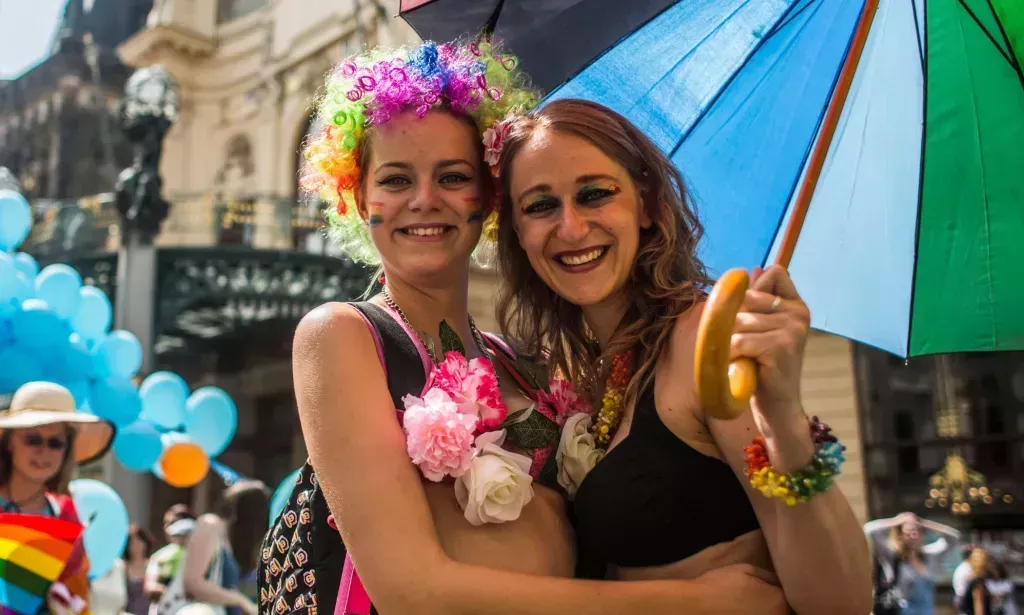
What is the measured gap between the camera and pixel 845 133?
2.37m

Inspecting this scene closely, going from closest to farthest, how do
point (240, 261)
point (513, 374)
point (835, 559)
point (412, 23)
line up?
point (835, 559) < point (513, 374) < point (412, 23) < point (240, 261)

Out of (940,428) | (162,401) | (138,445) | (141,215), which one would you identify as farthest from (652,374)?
(940,428)

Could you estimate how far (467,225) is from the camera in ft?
6.59

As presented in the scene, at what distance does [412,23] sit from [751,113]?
0.93 metres

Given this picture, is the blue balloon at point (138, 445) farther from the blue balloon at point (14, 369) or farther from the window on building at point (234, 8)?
the window on building at point (234, 8)

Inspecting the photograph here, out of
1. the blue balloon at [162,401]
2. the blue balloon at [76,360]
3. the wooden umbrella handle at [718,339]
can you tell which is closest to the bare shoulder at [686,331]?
the wooden umbrella handle at [718,339]

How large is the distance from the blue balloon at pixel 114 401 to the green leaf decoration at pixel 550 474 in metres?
4.82

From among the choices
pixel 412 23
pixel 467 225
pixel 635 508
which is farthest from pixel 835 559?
pixel 412 23

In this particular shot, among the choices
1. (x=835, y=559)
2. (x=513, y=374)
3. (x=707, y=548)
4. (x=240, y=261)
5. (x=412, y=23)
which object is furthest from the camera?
(x=240, y=261)

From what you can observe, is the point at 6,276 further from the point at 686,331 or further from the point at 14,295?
the point at 686,331

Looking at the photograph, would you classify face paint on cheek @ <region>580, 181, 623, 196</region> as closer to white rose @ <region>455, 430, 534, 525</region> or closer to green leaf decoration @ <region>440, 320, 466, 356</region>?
green leaf decoration @ <region>440, 320, 466, 356</region>

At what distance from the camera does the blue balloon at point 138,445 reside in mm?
6195

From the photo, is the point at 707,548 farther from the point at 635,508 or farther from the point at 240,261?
the point at 240,261

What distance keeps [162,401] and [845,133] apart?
5.68 metres
